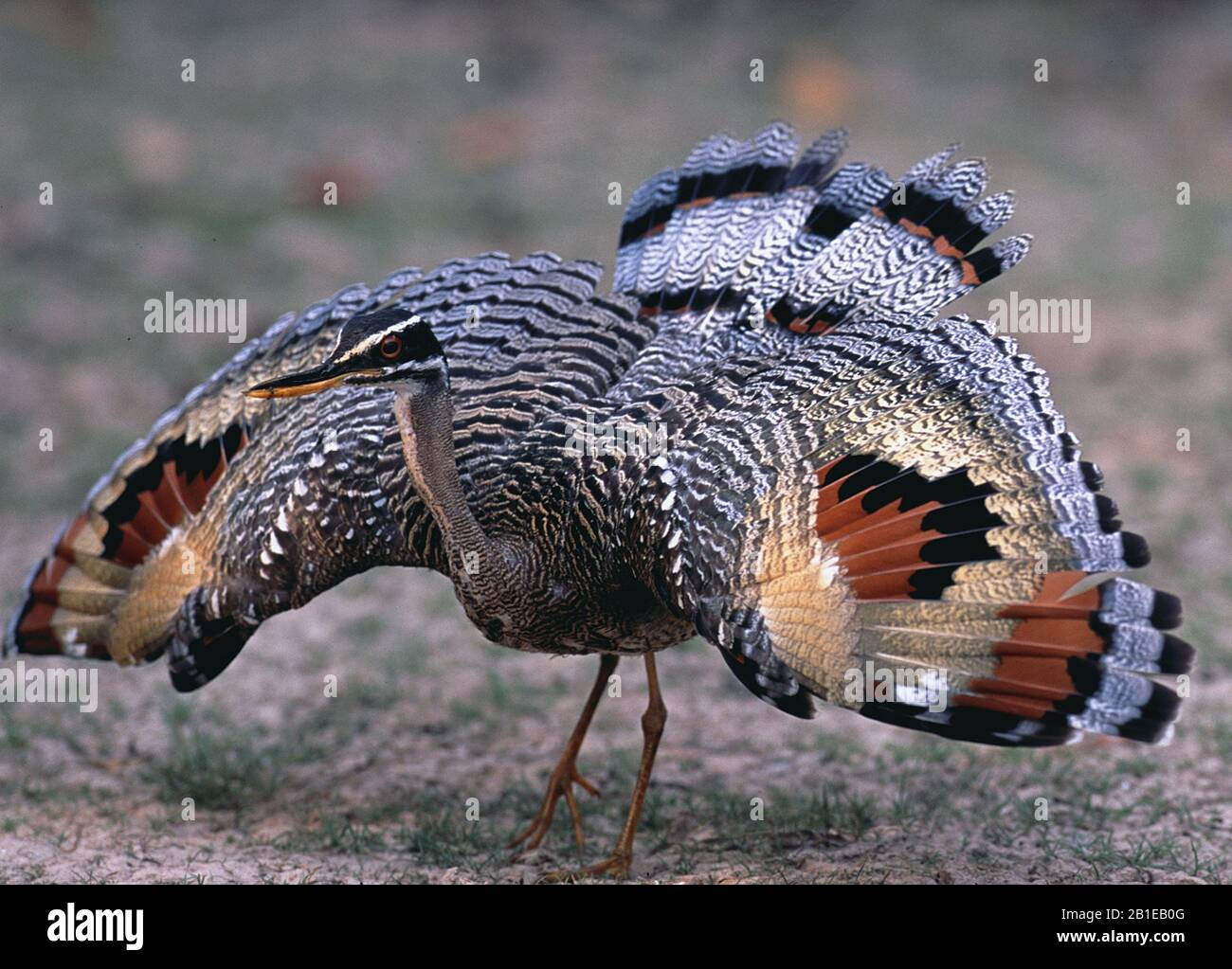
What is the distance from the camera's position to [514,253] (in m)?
11.6

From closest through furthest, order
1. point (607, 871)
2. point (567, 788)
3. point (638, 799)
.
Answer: point (607, 871) < point (638, 799) < point (567, 788)

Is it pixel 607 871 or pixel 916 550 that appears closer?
pixel 916 550

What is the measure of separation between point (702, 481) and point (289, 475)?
156cm

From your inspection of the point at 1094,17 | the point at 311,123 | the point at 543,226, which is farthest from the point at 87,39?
the point at 1094,17

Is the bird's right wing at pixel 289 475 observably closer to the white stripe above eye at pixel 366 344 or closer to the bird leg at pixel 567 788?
the white stripe above eye at pixel 366 344

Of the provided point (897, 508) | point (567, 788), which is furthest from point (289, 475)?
point (897, 508)

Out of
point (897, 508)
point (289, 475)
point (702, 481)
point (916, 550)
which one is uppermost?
point (289, 475)

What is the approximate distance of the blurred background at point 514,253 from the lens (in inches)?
212

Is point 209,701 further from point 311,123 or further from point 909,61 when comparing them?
point 909,61

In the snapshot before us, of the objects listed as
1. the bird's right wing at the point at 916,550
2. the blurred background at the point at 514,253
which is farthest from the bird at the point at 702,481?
the blurred background at the point at 514,253

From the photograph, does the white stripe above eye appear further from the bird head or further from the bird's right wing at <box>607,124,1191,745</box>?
the bird's right wing at <box>607,124,1191,745</box>

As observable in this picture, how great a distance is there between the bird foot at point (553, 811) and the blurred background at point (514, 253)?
8cm

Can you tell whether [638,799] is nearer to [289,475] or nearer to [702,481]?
[702,481]

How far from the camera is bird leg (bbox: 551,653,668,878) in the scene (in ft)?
16.5
